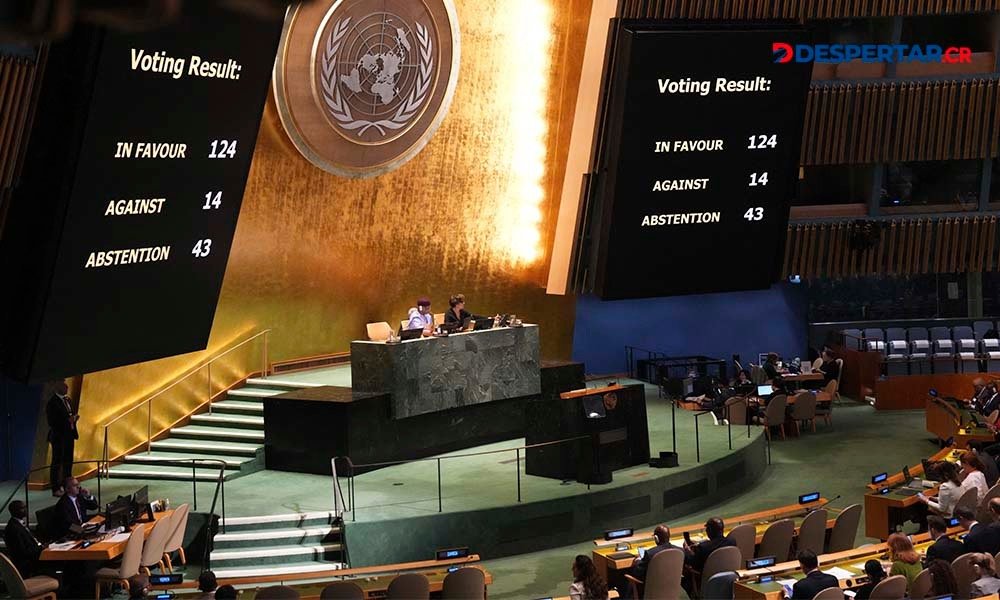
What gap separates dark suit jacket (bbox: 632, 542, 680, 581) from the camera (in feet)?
33.3

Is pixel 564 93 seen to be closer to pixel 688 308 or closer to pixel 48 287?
pixel 688 308

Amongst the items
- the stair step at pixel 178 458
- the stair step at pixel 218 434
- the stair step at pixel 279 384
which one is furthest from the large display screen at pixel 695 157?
the stair step at pixel 178 458

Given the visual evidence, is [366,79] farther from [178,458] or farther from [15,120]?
[15,120]

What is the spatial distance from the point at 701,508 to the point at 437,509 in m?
3.52

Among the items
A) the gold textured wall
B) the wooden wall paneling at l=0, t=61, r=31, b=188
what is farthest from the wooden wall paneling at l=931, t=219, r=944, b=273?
the wooden wall paneling at l=0, t=61, r=31, b=188

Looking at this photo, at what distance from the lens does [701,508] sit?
15117mm

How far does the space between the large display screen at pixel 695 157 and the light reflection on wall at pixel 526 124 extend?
7.20 feet

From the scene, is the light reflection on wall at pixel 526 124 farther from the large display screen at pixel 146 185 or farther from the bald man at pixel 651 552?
the bald man at pixel 651 552

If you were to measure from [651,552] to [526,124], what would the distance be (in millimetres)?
10039

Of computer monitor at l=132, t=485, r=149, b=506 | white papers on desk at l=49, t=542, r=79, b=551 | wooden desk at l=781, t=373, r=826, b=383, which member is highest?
wooden desk at l=781, t=373, r=826, b=383

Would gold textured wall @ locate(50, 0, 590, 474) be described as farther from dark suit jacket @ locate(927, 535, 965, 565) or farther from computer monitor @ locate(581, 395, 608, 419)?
dark suit jacket @ locate(927, 535, 965, 565)

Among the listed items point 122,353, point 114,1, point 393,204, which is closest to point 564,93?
point 393,204

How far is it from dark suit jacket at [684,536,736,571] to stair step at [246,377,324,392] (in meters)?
7.25

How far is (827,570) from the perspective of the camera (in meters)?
9.97
